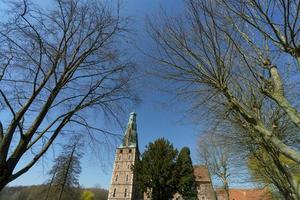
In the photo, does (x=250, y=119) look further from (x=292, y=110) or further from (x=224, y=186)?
(x=224, y=186)

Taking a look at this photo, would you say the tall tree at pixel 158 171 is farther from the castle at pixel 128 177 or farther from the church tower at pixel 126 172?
the church tower at pixel 126 172

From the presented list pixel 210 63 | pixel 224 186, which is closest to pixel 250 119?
pixel 210 63

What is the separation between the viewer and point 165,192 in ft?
94.4

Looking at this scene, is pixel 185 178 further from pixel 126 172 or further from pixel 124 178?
pixel 126 172

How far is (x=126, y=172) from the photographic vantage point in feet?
194

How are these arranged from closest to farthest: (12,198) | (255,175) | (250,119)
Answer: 1. (250,119)
2. (255,175)
3. (12,198)

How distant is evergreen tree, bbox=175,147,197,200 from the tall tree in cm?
68

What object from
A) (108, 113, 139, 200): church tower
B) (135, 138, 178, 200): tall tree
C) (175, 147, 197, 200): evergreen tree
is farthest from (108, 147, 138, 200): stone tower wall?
(175, 147, 197, 200): evergreen tree

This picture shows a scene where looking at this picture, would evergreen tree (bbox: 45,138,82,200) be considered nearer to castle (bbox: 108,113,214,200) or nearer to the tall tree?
the tall tree

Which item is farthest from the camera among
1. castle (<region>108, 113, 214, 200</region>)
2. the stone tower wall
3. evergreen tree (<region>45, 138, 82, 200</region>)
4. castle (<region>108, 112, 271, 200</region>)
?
the stone tower wall

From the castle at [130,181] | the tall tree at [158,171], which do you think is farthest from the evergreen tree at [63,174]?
the castle at [130,181]

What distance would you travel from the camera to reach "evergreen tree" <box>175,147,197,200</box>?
28.8 metres

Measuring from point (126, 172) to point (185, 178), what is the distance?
32.4 m

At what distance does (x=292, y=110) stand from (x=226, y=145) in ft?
27.3
